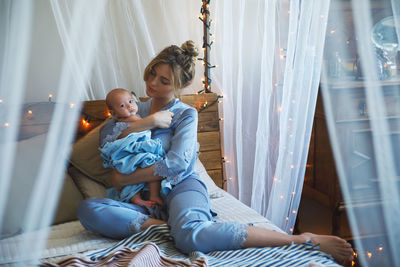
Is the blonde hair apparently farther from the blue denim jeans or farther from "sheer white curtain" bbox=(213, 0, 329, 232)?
the blue denim jeans

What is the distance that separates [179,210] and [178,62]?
0.71 metres

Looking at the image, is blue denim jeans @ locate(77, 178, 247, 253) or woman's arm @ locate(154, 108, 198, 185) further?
woman's arm @ locate(154, 108, 198, 185)

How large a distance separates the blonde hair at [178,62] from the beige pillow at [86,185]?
54 cm

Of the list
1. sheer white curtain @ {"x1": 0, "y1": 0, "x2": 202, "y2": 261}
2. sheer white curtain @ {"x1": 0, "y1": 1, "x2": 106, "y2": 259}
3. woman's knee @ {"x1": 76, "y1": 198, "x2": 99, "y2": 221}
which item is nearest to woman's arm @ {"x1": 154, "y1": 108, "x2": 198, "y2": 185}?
woman's knee @ {"x1": 76, "y1": 198, "x2": 99, "y2": 221}

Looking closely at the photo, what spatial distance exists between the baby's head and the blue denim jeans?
0.39 m

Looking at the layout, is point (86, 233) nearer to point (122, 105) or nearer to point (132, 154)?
point (132, 154)

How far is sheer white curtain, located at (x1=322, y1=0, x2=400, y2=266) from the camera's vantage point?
3.01ft

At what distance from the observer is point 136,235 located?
138cm

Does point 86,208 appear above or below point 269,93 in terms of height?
below

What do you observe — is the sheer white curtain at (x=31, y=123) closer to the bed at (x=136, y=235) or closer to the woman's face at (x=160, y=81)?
the bed at (x=136, y=235)

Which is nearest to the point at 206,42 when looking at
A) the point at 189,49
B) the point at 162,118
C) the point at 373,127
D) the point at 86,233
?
the point at 189,49

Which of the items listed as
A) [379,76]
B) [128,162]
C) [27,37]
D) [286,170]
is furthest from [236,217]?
[27,37]

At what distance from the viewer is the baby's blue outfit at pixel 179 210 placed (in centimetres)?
131

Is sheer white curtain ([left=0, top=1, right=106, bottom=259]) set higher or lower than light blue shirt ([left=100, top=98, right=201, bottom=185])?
higher
